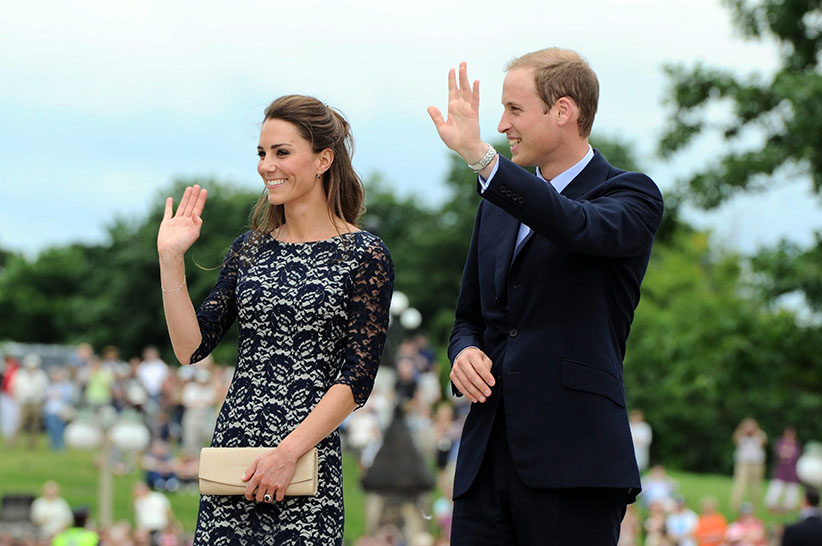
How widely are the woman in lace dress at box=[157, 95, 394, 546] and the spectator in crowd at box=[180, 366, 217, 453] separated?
20436 millimetres

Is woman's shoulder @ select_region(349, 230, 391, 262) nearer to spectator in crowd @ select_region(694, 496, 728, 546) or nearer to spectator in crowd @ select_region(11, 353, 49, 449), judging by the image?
spectator in crowd @ select_region(694, 496, 728, 546)

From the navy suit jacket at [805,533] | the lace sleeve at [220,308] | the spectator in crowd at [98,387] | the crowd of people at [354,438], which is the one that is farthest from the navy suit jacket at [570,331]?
the spectator in crowd at [98,387]

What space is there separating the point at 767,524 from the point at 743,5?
435 inches

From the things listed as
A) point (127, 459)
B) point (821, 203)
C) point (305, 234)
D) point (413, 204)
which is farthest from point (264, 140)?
point (413, 204)

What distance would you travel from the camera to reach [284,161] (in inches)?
154

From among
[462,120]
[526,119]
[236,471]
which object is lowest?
→ [236,471]

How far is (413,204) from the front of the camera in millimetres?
64125

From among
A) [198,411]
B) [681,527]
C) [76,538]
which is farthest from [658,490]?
[76,538]

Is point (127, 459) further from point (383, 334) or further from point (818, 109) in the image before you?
point (383, 334)

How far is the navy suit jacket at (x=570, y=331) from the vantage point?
11.0 feet

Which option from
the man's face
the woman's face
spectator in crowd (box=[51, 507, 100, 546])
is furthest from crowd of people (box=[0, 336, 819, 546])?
the man's face

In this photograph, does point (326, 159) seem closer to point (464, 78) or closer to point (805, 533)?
point (464, 78)

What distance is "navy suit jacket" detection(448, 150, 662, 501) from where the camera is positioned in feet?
11.0

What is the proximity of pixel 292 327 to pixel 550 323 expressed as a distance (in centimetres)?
88
